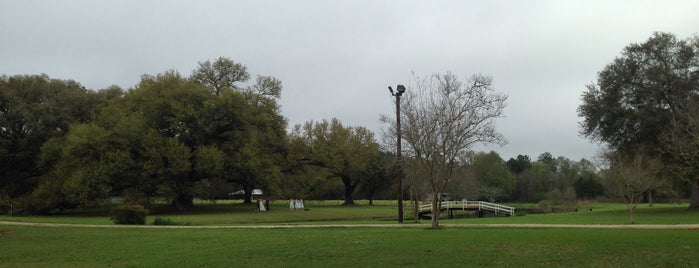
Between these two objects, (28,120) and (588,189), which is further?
(588,189)

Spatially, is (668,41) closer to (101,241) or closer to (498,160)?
(101,241)

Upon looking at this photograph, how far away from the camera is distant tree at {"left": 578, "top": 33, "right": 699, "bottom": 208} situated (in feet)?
131

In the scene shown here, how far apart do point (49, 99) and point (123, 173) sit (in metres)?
13.3

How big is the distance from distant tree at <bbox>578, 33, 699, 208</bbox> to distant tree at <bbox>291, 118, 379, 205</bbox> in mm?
30456

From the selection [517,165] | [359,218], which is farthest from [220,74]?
[517,165]

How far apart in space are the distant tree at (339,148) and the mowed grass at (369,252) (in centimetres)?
4870

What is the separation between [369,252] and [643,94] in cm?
3520

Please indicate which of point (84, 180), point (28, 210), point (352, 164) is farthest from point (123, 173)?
point (352, 164)

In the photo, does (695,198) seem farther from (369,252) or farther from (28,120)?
(28,120)

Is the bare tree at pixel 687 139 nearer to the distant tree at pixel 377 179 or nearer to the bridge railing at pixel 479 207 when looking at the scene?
the bridge railing at pixel 479 207

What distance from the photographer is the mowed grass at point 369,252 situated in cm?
1184

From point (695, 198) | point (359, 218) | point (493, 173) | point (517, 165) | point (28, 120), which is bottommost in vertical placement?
point (359, 218)

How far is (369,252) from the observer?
13.9 m

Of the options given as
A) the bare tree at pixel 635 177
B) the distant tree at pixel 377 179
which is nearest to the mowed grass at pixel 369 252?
the bare tree at pixel 635 177
